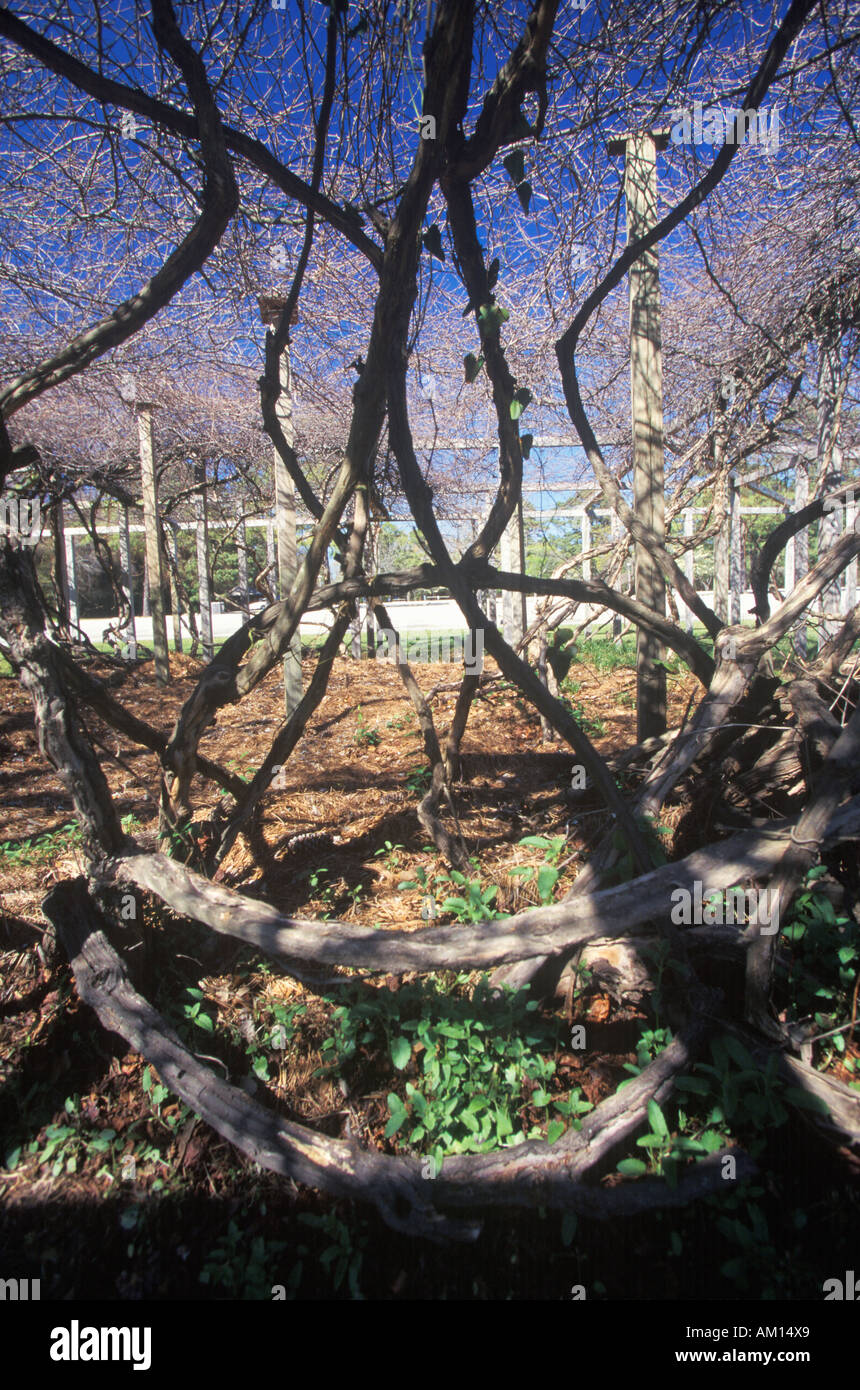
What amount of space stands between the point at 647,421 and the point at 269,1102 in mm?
3375

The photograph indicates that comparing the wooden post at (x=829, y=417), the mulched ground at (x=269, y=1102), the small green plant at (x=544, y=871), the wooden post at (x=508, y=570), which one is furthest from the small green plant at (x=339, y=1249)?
the wooden post at (x=508, y=570)

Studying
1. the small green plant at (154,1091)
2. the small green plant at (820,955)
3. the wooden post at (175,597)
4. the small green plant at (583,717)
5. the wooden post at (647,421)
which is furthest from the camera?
the wooden post at (175,597)

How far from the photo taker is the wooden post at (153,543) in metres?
9.05

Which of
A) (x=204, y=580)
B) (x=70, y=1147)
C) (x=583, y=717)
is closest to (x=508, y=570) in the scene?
(x=583, y=717)

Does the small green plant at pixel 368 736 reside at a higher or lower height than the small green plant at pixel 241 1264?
higher

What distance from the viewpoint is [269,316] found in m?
5.02

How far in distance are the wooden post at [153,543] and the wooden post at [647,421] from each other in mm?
6510

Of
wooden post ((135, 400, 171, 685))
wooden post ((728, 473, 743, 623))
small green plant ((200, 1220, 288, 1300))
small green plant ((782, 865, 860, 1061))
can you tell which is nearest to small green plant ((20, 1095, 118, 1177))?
small green plant ((200, 1220, 288, 1300))

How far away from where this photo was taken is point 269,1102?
2.47 m

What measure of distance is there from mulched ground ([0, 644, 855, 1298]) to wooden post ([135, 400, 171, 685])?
5.26 meters

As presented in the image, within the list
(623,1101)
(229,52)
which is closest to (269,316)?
(229,52)

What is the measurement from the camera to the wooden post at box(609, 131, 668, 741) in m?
3.71

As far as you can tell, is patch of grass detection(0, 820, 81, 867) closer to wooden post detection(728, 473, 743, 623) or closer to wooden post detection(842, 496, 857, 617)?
wooden post detection(842, 496, 857, 617)

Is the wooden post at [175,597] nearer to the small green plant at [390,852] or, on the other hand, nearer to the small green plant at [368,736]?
the small green plant at [368,736]
